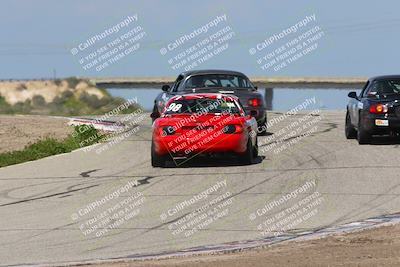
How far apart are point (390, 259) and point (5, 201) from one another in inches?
293

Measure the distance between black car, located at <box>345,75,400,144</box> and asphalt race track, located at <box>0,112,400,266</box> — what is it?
364 millimetres

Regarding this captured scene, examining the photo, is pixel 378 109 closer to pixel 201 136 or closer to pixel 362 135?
pixel 362 135

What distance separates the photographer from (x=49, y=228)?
41.7ft

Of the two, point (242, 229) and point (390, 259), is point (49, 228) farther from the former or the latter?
point (390, 259)

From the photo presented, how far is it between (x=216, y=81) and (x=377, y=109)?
177 inches

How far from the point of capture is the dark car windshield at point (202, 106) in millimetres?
18328

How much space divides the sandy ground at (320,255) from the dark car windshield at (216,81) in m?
12.4

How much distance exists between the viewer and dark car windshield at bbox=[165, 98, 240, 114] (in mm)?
18328

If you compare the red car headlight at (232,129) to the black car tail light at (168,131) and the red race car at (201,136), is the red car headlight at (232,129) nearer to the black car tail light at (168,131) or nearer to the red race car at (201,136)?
the red race car at (201,136)

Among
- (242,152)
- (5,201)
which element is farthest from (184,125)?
(5,201)

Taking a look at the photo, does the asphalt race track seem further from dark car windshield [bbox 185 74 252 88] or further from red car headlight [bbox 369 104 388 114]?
dark car windshield [bbox 185 74 252 88]

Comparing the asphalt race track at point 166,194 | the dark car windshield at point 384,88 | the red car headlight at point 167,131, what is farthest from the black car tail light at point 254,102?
the red car headlight at point 167,131
